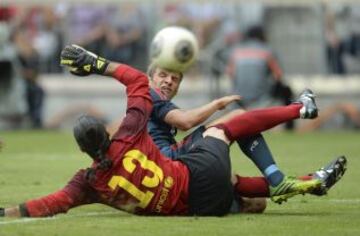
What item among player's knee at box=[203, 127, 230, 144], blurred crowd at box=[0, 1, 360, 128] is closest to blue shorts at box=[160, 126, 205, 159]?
player's knee at box=[203, 127, 230, 144]

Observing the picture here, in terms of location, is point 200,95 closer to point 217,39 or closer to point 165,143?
point 217,39

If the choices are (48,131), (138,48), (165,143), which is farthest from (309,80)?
(165,143)

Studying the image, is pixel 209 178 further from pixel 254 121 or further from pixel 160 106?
pixel 160 106

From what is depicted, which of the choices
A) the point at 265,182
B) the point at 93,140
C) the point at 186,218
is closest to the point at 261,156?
the point at 265,182

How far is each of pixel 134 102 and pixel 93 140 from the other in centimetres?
58

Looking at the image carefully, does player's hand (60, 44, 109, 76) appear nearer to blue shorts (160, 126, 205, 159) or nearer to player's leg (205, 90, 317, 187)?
blue shorts (160, 126, 205, 159)

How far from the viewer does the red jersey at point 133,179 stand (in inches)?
347

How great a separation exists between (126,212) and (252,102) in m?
14.2

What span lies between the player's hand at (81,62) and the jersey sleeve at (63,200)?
33.4 inches

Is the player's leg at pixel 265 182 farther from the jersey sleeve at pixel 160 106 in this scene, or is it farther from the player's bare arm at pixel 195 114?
the jersey sleeve at pixel 160 106

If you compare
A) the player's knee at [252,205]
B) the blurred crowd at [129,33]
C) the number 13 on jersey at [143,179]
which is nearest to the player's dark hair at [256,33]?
the blurred crowd at [129,33]

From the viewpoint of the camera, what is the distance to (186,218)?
905 cm

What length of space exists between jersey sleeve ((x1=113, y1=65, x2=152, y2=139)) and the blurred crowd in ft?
49.7

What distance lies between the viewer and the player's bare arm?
9.27 m
